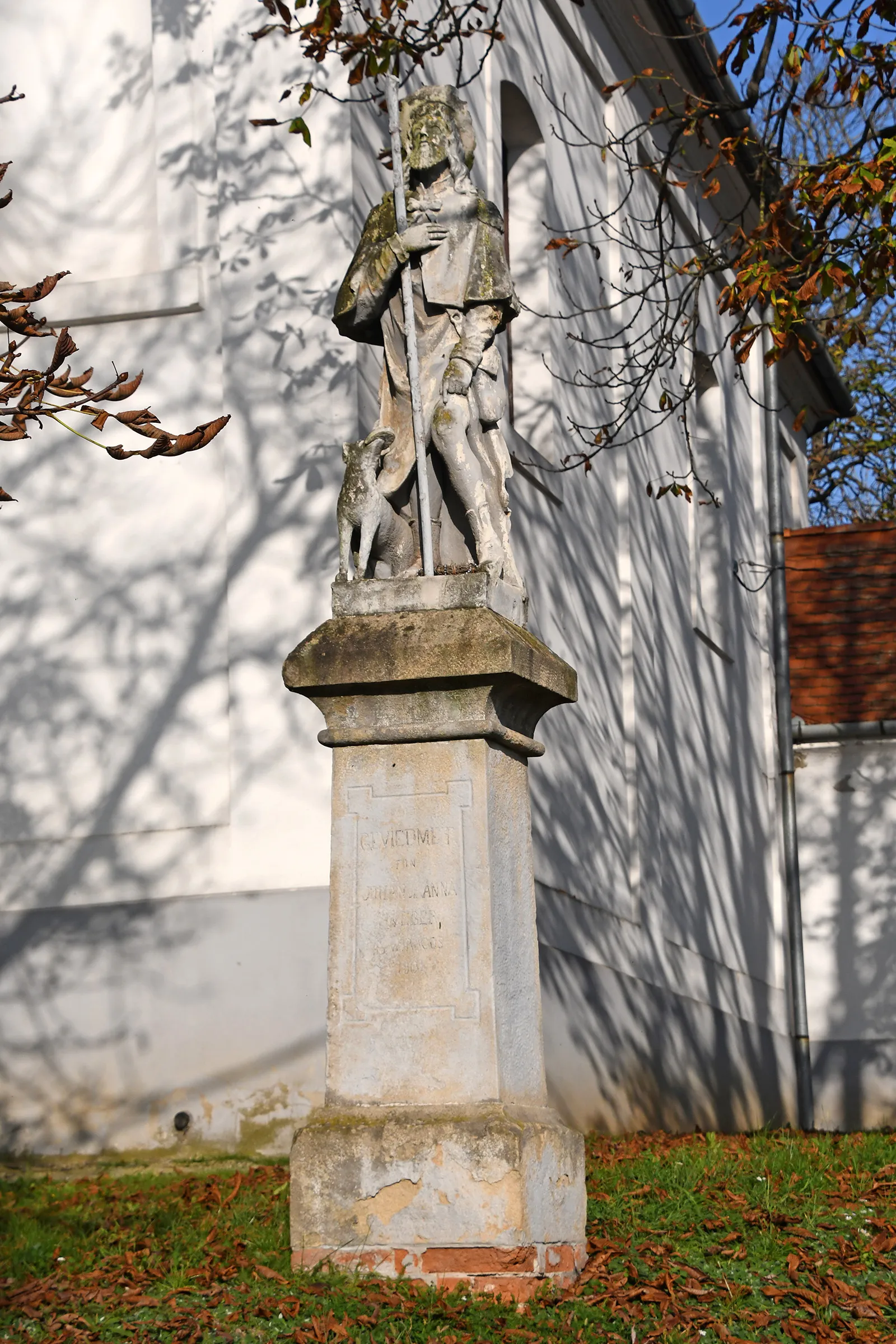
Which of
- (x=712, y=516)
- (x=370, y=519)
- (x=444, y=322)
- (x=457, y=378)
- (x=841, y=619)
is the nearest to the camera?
(x=370, y=519)

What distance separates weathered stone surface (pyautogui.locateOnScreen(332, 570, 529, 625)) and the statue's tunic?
18.3 inches

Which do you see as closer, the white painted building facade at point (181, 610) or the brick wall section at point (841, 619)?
the white painted building facade at point (181, 610)

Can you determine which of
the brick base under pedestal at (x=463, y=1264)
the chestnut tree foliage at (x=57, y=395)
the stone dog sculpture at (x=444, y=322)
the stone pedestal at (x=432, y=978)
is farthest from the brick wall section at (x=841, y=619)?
the chestnut tree foliage at (x=57, y=395)

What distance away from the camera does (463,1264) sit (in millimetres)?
5758

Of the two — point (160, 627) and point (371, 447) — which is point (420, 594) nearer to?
point (371, 447)

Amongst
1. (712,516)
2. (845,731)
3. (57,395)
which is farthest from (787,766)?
(57,395)

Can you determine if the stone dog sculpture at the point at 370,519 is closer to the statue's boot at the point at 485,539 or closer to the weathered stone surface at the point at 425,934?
the statue's boot at the point at 485,539

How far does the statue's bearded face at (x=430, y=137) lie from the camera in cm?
675

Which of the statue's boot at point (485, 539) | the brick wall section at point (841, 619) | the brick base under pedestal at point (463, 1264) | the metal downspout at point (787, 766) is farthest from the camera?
the brick wall section at point (841, 619)

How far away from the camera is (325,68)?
9.37 metres

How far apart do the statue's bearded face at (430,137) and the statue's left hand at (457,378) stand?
0.72m

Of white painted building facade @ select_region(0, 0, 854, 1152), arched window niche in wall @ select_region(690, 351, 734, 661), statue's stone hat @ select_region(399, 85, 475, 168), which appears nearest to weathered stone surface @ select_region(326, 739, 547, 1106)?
statue's stone hat @ select_region(399, 85, 475, 168)

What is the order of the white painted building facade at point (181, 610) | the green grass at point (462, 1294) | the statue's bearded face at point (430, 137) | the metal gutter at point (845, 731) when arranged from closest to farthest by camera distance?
the green grass at point (462, 1294) < the statue's bearded face at point (430, 137) < the white painted building facade at point (181, 610) < the metal gutter at point (845, 731)

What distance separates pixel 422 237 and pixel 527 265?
19.1 feet
